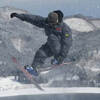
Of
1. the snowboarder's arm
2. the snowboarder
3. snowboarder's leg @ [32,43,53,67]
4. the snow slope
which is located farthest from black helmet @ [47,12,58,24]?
the snow slope

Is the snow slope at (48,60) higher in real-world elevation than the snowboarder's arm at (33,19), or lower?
lower

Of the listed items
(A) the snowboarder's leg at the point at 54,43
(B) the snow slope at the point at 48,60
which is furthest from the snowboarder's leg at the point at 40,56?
(B) the snow slope at the point at 48,60

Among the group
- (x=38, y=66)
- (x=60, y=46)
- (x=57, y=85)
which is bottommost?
(x=57, y=85)

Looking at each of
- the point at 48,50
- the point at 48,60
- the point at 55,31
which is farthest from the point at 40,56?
the point at 48,60

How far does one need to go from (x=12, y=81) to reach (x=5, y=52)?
25929 millimetres

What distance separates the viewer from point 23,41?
104 m

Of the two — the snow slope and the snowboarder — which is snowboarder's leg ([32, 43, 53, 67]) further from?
the snow slope

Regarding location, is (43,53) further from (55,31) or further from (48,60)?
(48,60)

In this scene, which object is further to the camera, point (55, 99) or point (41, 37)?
point (41, 37)

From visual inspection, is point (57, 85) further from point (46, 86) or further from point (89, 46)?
point (89, 46)

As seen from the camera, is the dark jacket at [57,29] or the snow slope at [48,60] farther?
the snow slope at [48,60]

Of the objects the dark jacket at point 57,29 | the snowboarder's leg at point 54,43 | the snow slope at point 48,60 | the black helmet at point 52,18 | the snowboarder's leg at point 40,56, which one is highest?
the black helmet at point 52,18

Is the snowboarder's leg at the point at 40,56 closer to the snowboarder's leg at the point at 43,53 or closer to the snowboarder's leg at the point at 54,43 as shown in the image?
the snowboarder's leg at the point at 43,53

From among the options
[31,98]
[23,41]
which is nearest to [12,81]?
[31,98]
